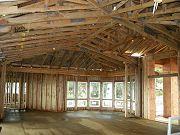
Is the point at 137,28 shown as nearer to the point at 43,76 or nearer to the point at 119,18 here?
the point at 119,18

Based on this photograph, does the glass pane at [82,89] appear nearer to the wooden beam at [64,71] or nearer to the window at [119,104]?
the wooden beam at [64,71]

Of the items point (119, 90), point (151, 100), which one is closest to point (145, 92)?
point (151, 100)

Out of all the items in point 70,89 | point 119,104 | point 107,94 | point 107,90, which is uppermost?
point 70,89

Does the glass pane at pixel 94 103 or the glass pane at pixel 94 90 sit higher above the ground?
the glass pane at pixel 94 90

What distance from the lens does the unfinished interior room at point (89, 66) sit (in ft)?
21.8

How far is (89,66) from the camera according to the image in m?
17.9

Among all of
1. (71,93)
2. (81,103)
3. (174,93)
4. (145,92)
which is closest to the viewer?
(145,92)

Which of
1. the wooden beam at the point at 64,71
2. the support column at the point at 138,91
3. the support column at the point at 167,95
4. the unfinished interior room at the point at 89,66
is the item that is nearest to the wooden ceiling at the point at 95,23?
the unfinished interior room at the point at 89,66

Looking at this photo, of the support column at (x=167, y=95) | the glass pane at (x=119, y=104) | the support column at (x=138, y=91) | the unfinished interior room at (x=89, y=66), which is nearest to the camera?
the unfinished interior room at (x=89, y=66)

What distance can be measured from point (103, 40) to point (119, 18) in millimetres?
4035

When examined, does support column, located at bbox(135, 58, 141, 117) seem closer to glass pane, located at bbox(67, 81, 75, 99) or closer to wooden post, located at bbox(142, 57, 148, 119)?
wooden post, located at bbox(142, 57, 148, 119)

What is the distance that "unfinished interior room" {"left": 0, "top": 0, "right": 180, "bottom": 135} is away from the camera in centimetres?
665

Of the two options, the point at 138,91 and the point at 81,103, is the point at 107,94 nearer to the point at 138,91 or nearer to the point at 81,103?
the point at 81,103

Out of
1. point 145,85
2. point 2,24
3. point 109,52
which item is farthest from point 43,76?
point 2,24
